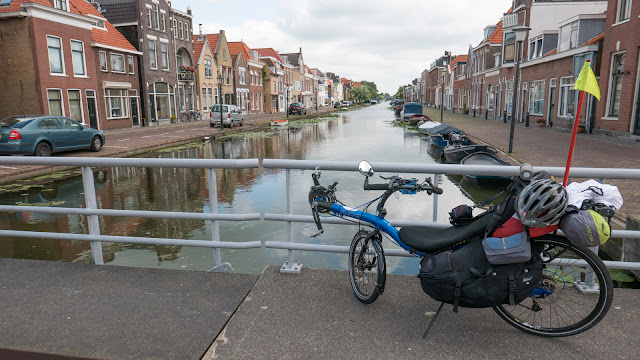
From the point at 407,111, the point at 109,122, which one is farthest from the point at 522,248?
the point at 407,111

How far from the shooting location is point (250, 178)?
12.7 m

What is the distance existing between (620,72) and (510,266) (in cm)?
2080

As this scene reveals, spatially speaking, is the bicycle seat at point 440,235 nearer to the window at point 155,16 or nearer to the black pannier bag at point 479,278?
the black pannier bag at point 479,278

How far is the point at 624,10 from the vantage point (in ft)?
60.5

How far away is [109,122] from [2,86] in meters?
6.50

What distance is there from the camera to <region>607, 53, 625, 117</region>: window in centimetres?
1875

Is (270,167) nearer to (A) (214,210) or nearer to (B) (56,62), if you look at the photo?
(A) (214,210)

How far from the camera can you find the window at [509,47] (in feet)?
111

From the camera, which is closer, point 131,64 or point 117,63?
point 117,63

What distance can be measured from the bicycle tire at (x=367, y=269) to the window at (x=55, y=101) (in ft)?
81.1

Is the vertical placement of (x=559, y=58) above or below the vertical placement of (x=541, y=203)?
above

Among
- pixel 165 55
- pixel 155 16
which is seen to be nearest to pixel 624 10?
pixel 155 16

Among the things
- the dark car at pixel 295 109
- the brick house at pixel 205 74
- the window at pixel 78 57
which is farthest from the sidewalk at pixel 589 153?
the dark car at pixel 295 109

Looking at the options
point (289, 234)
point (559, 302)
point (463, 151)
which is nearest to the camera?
point (559, 302)
